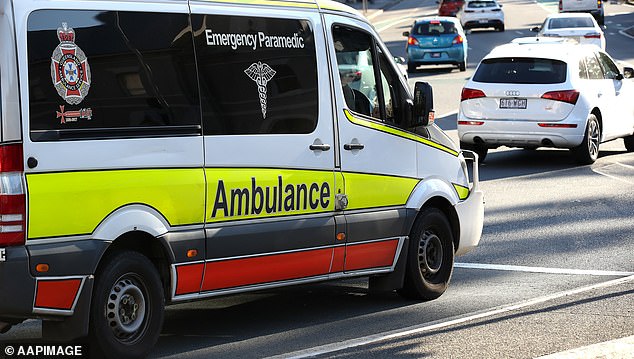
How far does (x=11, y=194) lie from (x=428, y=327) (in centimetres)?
295

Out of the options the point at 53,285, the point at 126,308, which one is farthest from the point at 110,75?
the point at 126,308

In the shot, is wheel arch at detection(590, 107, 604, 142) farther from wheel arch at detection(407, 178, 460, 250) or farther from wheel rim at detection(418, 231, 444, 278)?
wheel rim at detection(418, 231, 444, 278)

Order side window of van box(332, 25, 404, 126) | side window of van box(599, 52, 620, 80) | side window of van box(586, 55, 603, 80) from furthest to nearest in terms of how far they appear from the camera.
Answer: side window of van box(599, 52, 620, 80) < side window of van box(586, 55, 603, 80) < side window of van box(332, 25, 404, 126)

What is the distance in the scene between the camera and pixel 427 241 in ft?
30.5

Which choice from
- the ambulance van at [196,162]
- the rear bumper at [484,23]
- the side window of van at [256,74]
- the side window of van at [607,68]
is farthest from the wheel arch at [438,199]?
the rear bumper at [484,23]

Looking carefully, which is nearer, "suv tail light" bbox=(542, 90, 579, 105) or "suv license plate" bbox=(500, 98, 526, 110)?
"suv tail light" bbox=(542, 90, 579, 105)

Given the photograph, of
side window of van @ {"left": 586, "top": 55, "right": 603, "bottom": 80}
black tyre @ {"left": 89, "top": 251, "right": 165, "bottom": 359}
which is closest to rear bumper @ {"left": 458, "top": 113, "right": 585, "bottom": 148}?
side window of van @ {"left": 586, "top": 55, "right": 603, "bottom": 80}

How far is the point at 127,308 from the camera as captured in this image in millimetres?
7234

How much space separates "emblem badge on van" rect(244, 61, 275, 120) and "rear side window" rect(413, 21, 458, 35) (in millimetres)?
29605

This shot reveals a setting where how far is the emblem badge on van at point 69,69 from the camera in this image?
266 inches

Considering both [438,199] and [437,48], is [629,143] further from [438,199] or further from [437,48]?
[437,48]

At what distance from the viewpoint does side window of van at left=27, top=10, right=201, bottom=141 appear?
670 cm

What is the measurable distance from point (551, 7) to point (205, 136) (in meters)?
70.3

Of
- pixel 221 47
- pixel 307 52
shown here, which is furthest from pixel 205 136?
pixel 307 52
